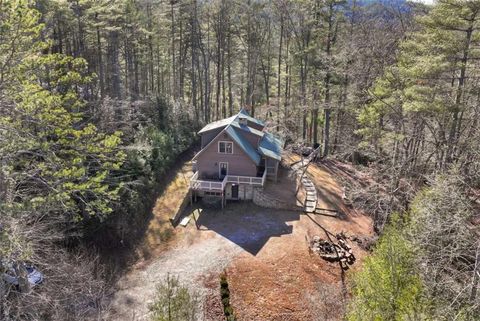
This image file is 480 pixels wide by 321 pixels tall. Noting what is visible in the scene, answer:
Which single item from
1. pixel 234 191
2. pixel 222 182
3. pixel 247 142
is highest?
pixel 247 142

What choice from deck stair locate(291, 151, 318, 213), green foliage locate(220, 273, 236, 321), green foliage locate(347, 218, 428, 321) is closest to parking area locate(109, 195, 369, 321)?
green foliage locate(220, 273, 236, 321)

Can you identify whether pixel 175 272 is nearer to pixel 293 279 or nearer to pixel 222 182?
pixel 293 279

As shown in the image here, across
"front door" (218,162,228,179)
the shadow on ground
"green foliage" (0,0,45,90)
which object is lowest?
the shadow on ground

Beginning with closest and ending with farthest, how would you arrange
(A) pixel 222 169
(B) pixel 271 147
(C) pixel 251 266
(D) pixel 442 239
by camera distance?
(D) pixel 442 239, (C) pixel 251 266, (A) pixel 222 169, (B) pixel 271 147

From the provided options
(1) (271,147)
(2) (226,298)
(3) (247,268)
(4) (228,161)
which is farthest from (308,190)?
(2) (226,298)

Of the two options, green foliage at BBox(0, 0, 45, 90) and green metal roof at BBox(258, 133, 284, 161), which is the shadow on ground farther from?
green foliage at BBox(0, 0, 45, 90)

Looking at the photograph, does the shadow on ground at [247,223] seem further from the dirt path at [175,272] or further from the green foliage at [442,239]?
the green foliage at [442,239]

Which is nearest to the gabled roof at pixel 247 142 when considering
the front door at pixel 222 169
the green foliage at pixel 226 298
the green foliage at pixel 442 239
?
the front door at pixel 222 169
